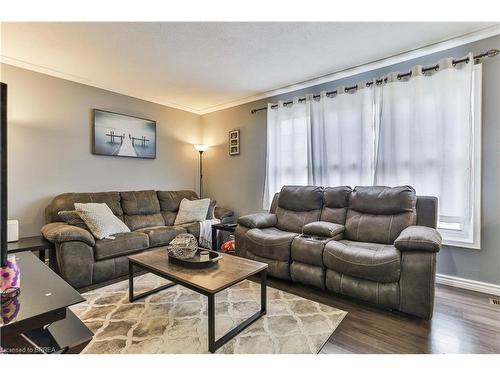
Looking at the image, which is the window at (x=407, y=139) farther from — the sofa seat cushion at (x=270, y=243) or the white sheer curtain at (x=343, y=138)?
the sofa seat cushion at (x=270, y=243)

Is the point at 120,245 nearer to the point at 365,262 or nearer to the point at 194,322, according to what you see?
the point at 194,322

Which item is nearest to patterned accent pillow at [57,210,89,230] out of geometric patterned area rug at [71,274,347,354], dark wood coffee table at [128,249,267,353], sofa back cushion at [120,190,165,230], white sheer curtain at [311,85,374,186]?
sofa back cushion at [120,190,165,230]

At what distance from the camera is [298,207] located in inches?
123

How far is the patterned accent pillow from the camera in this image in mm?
2775

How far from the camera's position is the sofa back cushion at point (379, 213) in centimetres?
243

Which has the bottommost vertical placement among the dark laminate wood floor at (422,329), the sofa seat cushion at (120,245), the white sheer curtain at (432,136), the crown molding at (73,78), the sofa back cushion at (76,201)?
the dark laminate wood floor at (422,329)

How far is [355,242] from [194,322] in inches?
66.8

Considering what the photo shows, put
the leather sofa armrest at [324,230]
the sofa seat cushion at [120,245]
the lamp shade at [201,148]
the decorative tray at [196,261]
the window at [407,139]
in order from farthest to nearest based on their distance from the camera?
the lamp shade at [201,148] → the sofa seat cushion at [120,245] → the leather sofa armrest at [324,230] → the window at [407,139] → the decorative tray at [196,261]

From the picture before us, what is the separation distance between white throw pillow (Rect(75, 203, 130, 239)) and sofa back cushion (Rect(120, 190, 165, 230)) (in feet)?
1.40

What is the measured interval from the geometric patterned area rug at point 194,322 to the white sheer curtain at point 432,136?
1.61 m

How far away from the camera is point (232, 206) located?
4.46m

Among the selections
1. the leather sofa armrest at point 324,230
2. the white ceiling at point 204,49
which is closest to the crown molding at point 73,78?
the white ceiling at point 204,49

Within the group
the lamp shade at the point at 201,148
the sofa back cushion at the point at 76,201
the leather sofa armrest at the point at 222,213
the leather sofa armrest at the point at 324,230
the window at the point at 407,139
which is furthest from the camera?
the lamp shade at the point at 201,148

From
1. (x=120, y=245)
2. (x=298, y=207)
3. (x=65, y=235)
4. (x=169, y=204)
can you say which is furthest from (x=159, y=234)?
(x=298, y=207)
